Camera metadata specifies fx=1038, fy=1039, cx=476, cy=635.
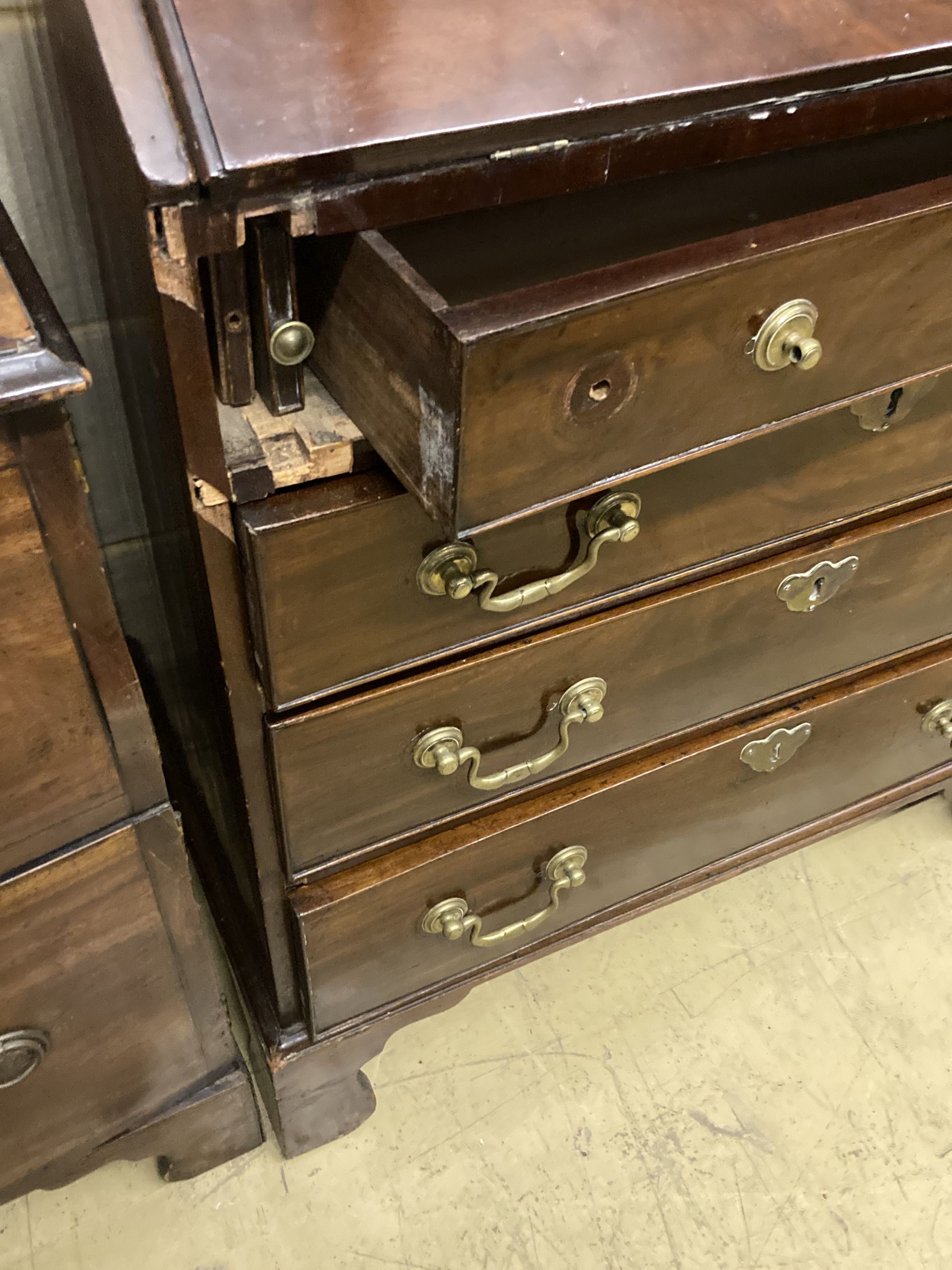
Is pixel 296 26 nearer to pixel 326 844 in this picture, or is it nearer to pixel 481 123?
pixel 481 123

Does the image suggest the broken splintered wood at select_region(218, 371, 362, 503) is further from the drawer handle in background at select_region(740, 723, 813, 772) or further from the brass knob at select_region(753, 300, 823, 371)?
the drawer handle in background at select_region(740, 723, 813, 772)

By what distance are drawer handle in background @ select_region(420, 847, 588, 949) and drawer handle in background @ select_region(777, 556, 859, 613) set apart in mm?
287

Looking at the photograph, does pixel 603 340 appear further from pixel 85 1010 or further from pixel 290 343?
pixel 85 1010

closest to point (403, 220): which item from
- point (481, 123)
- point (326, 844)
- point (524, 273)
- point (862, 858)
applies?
point (481, 123)

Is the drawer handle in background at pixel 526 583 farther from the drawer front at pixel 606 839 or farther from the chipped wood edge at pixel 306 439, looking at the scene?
the drawer front at pixel 606 839

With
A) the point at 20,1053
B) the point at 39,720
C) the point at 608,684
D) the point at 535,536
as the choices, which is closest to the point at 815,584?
the point at 608,684

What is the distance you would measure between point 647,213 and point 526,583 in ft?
0.83

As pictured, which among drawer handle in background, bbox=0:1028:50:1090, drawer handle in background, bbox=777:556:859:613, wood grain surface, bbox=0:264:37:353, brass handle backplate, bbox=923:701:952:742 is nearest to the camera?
wood grain surface, bbox=0:264:37:353

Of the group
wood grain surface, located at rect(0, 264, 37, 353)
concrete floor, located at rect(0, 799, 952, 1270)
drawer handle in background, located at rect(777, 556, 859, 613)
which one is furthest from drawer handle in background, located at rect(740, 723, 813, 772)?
wood grain surface, located at rect(0, 264, 37, 353)

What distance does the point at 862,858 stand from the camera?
135 centimetres

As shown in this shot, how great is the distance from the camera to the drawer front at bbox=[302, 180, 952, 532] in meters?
0.45

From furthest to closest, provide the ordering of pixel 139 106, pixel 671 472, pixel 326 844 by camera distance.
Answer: pixel 326 844 < pixel 671 472 < pixel 139 106

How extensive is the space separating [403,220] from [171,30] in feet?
0.43

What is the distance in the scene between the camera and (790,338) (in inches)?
20.6
